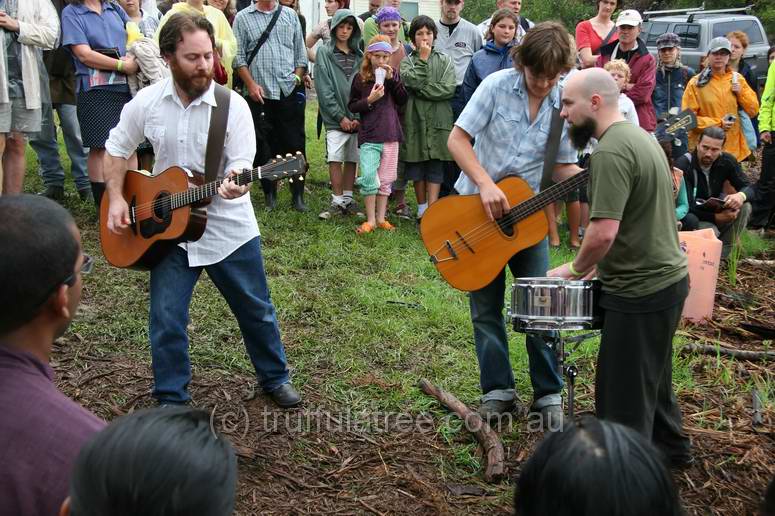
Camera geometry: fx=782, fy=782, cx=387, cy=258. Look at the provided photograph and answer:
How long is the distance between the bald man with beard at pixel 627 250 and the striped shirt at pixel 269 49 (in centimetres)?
531

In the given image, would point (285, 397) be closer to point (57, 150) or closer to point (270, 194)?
point (270, 194)

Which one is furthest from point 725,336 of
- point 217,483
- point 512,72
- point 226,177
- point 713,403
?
point 217,483

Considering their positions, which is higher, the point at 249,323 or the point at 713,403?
the point at 249,323

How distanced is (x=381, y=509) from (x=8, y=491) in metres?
2.23

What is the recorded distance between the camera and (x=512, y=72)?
444 centimetres

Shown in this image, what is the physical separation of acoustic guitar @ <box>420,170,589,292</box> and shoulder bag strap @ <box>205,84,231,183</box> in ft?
4.08

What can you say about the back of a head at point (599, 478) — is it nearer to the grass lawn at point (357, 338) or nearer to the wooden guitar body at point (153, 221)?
the grass lawn at point (357, 338)

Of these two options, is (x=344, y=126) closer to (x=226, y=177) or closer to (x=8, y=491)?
(x=226, y=177)

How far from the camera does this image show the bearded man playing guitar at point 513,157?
167 inches

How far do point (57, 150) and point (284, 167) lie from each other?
4.76 m

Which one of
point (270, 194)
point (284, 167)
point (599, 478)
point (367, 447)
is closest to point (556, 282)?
point (367, 447)

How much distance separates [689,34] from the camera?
17.7m

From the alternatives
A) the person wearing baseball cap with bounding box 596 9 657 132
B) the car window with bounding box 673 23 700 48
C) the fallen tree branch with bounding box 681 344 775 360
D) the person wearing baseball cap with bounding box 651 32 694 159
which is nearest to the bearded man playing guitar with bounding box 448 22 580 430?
the fallen tree branch with bounding box 681 344 775 360

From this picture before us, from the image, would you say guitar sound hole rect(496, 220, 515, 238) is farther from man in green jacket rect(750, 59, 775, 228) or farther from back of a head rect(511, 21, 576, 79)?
man in green jacket rect(750, 59, 775, 228)
